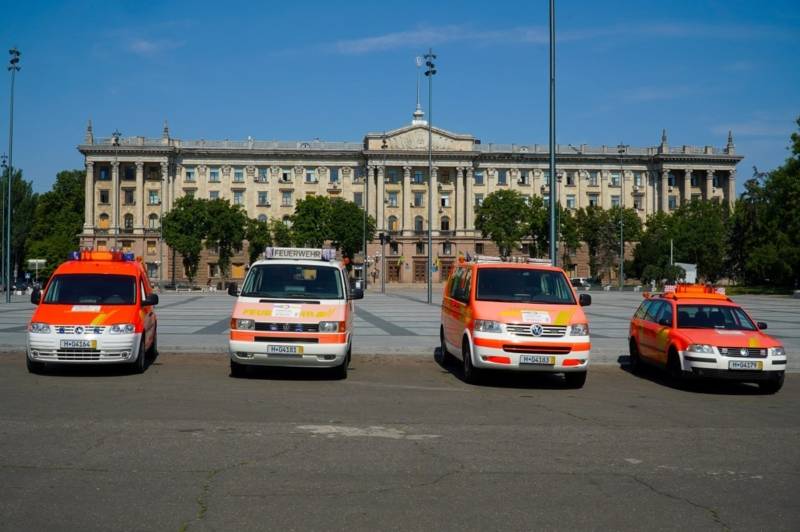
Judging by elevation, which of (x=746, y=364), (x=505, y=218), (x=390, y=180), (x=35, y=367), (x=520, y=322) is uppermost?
(x=390, y=180)

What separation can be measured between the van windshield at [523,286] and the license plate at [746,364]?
2712 mm

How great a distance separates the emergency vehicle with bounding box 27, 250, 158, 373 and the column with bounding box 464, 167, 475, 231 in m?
90.9

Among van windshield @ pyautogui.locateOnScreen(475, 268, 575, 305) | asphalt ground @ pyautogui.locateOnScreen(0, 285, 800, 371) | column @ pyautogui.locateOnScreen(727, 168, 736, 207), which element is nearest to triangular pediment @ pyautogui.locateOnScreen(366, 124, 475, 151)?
column @ pyautogui.locateOnScreen(727, 168, 736, 207)

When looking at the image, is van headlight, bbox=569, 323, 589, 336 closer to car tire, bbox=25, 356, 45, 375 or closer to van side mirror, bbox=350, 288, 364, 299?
van side mirror, bbox=350, 288, 364, 299

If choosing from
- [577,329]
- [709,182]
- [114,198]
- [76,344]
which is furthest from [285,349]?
[709,182]

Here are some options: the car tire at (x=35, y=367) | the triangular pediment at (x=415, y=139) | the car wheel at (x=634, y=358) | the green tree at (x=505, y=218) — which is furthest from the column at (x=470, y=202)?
the car tire at (x=35, y=367)

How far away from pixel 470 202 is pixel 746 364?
93578 millimetres

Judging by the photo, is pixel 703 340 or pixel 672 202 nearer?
pixel 703 340

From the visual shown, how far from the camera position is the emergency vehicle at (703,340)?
516 inches

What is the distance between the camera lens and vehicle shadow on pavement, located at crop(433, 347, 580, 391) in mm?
13852

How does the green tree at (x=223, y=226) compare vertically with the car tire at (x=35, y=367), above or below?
above

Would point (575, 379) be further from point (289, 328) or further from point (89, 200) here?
point (89, 200)

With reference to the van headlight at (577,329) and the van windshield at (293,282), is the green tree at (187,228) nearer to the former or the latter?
the van windshield at (293,282)

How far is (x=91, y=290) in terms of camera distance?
14.7 meters
